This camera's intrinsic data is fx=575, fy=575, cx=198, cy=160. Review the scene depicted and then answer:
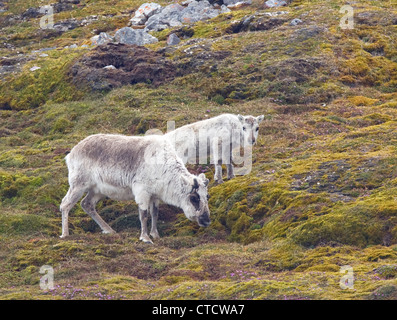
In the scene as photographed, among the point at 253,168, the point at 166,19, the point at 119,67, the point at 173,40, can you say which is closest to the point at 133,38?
the point at 173,40

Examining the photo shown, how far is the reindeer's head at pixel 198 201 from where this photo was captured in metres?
17.9

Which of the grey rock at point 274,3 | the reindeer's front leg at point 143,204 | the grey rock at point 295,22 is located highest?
the grey rock at point 274,3

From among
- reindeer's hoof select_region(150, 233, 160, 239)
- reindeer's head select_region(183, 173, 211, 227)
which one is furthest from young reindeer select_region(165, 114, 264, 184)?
reindeer's hoof select_region(150, 233, 160, 239)

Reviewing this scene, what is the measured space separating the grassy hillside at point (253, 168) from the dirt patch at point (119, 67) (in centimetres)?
55

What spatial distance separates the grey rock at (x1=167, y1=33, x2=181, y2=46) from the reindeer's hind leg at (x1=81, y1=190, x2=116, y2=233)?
2428cm

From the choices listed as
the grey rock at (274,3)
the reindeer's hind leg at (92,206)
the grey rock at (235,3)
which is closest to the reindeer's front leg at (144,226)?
the reindeer's hind leg at (92,206)

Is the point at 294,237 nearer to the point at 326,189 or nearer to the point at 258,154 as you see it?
the point at 326,189

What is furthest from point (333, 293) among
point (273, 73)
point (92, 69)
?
point (92, 69)

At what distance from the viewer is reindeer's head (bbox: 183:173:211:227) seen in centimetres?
1794

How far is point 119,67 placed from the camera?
3675 cm

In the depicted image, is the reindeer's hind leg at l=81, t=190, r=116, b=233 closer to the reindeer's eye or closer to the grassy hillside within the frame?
the grassy hillside

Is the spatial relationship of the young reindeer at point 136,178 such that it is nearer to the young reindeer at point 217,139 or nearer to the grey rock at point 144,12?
the young reindeer at point 217,139

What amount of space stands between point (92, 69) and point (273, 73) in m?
11.5

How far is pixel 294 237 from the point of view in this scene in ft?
50.8
